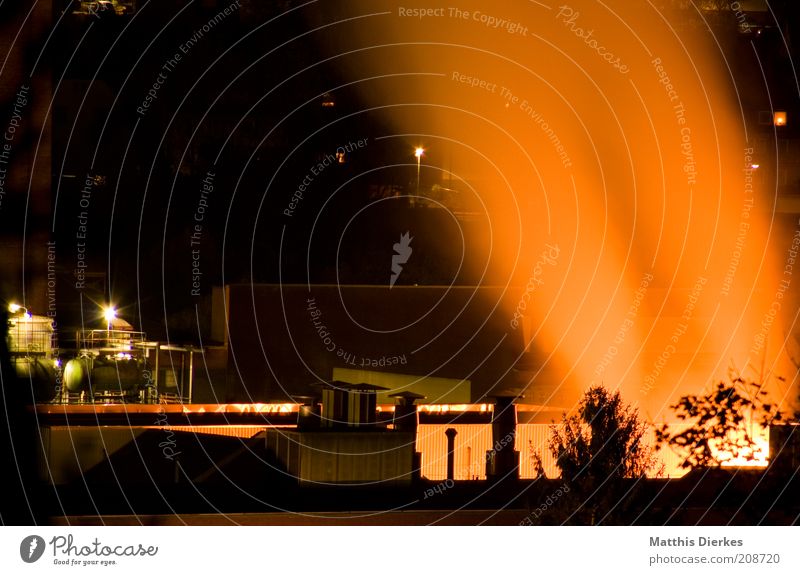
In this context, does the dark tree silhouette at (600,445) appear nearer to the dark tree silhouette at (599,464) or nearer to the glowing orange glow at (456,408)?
the dark tree silhouette at (599,464)

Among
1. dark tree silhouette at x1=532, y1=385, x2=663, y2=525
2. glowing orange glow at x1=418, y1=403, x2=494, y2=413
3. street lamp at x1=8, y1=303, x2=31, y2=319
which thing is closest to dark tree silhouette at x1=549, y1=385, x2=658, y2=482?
dark tree silhouette at x1=532, y1=385, x2=663, y2=525

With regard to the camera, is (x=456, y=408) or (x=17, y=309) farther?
(x=456, y=408)

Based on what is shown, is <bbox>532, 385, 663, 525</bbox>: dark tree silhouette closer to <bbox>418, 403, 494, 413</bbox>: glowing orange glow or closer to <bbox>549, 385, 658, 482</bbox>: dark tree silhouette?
<bbox>549, 385, 658, 482</bbox>: dark tree silhouette

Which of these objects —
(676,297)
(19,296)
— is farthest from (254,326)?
(19,296)

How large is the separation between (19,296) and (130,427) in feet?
7.54

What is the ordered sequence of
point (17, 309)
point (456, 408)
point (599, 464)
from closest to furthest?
point (599, 464)
point (17, 309)
point (456, 408)

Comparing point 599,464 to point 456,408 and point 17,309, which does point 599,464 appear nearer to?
point 456,408

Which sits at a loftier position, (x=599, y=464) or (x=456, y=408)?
(x=456, y=408)

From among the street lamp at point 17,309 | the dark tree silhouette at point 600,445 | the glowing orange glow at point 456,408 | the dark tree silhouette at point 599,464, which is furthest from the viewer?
the glowing orange glow at point 456,408

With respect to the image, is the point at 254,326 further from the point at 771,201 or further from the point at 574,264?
the point at 771,201

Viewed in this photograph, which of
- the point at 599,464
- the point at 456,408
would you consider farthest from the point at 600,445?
the point at 456,408

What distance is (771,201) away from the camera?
83.6 feet

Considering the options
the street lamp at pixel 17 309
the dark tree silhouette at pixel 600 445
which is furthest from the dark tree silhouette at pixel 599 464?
the street lamp at pixel 17 309

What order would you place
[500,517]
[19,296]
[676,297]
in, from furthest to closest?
[676,297]
[19,296]
[500,517]
